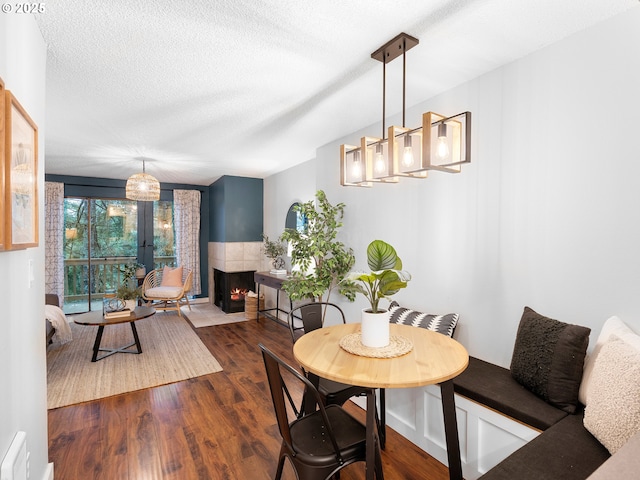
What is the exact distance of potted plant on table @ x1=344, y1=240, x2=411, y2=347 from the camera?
169cm

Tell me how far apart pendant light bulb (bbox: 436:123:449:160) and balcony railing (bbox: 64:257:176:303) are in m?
6.36

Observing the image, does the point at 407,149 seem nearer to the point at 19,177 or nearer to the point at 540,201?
the point at 540,201

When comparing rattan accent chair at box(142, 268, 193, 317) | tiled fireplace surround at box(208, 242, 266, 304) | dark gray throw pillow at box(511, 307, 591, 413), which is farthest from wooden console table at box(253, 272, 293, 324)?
dark gray throw pillow at box(511, 307, 591, 413)

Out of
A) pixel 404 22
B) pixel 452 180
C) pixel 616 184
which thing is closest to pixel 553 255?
pixel 616 184

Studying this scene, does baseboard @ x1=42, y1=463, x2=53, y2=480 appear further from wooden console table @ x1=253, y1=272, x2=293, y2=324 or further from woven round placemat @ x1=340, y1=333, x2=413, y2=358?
wooden console table @ x1=253, y1=272, x2=293, y2=324

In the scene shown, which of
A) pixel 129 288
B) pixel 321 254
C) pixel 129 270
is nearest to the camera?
pixel 321 254

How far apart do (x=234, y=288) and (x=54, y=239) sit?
312 cm

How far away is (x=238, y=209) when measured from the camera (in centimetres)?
629

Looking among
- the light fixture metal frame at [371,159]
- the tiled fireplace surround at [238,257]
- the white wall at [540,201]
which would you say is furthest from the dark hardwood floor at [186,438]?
the tiled fireplace surround at [238,257]

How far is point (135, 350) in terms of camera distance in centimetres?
417

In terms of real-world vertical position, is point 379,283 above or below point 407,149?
below

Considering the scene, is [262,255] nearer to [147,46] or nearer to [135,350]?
[135,350]

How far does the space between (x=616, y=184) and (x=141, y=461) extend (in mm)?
3137

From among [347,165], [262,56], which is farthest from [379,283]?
[262,56]
